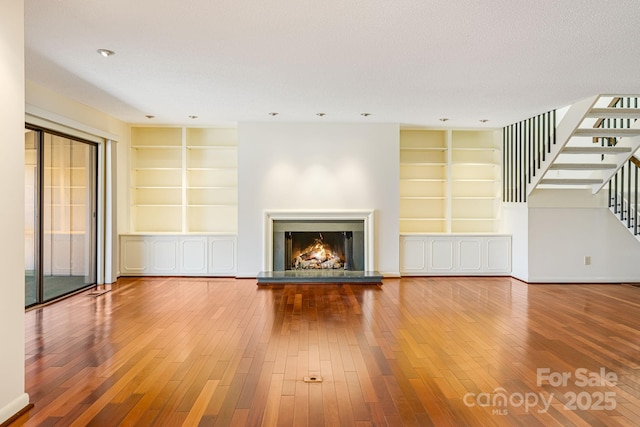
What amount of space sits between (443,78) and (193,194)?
509 centimetres

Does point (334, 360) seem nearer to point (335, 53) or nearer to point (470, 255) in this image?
point (335, 53)

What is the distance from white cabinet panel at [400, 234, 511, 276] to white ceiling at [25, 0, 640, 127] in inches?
94.4

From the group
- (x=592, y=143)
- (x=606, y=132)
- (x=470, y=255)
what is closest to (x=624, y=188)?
(x=592, y=143)

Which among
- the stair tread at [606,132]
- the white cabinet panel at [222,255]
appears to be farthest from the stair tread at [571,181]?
the white cabinet panel at [222,255]

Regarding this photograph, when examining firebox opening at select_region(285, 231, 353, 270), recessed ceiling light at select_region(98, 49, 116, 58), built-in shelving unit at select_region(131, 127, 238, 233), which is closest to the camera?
recessed ceiling light at select_region(98, 49, 116, 58)

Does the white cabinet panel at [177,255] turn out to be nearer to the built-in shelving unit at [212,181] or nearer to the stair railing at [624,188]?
the built-in shelving unit at [212,181]

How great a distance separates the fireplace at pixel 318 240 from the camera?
755 centimetres

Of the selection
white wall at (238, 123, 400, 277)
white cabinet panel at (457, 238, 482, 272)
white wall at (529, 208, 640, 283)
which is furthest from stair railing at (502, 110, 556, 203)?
white wall at (238, 123, 400, 277)

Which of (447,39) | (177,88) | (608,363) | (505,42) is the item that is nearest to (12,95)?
(177,88)

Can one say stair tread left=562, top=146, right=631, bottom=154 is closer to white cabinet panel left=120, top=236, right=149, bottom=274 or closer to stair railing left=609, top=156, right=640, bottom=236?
stair railing left=609, top=156, right=640, bottom=236

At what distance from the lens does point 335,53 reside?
4043 millimetres

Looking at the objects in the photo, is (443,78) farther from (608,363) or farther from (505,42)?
(608,363)

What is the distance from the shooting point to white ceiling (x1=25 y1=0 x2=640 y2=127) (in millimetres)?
3168

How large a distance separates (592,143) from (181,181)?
6963 mm
